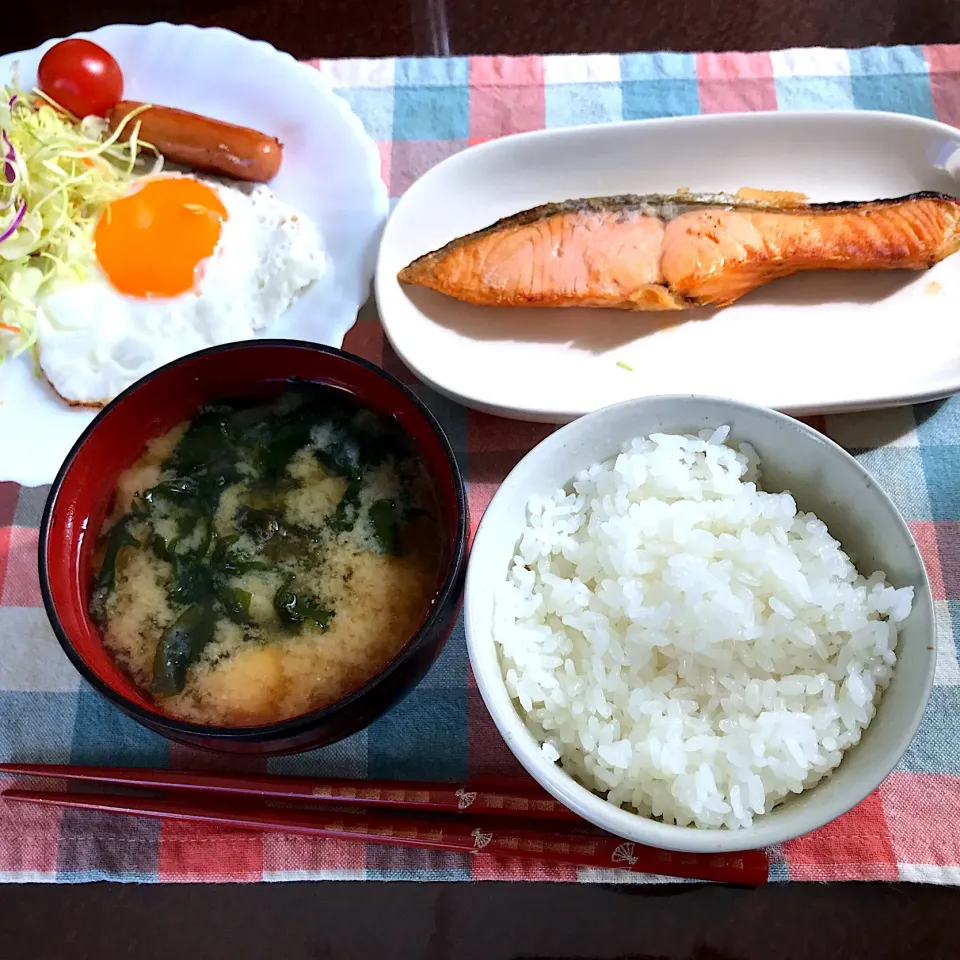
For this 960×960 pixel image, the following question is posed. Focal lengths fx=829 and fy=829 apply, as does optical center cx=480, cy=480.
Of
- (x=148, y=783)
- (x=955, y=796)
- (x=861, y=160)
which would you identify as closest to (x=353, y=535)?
(x=148, y=783)

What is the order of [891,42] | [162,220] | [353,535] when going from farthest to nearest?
1. [891,42]
2. [162,220]
3. [353,535]

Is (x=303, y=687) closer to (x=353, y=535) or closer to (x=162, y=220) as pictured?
(x=353, y=535)

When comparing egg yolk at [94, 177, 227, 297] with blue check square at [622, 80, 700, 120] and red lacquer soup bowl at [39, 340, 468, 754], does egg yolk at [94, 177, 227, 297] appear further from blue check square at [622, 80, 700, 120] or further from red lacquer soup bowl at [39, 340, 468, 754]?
blue check square at [622, 80, 700, 120]

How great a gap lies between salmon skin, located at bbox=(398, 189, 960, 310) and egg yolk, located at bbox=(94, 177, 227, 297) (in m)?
0.45

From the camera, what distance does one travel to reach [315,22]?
2.04m

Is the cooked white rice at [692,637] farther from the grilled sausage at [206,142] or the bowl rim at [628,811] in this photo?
the grilled sausage at [206,142]

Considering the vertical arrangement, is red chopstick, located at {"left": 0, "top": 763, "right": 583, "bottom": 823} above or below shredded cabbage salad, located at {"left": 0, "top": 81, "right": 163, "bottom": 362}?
below

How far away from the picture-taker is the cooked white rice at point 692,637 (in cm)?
108

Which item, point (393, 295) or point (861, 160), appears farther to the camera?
point (861, 160)

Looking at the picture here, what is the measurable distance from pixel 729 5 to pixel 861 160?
22.3 inches

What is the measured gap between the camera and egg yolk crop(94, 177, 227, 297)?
1741mm

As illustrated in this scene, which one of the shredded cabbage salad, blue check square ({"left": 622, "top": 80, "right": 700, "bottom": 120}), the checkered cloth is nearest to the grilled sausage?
the shredded cabbage salad

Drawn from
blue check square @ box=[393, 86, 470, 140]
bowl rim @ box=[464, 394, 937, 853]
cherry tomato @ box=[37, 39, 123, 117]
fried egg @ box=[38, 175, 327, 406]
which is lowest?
bowl rim @ box=[464, 394, 937, 853]

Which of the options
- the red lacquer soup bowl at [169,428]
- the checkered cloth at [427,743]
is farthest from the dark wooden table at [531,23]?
the red lacquer soup bowl at [169,428]
